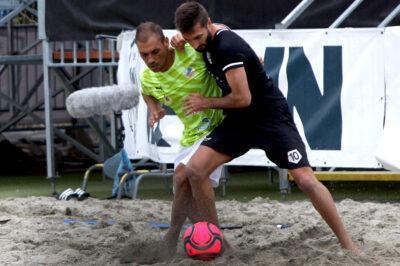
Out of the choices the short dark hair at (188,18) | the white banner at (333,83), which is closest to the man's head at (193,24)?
the short dark hair at (188,18)

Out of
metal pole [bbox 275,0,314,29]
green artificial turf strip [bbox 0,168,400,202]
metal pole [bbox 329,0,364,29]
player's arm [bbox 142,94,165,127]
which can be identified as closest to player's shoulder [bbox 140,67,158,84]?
player's arm [bbox 142,94,165,127]

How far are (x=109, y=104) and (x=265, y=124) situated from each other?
13.8 feet

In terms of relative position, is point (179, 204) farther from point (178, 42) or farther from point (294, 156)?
point (178, 42)

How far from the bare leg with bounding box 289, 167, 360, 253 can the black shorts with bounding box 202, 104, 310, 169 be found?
3.2 inches

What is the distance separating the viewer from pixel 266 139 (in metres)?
7.14

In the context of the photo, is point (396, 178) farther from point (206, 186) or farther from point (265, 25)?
point (206, 186)

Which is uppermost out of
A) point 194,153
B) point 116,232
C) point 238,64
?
point 238,64

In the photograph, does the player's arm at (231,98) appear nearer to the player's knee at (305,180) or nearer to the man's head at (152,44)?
the man's head at (152,44)

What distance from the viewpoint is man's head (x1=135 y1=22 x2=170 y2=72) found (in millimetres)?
7031

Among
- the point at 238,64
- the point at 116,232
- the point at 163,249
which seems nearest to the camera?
the point at 238,64

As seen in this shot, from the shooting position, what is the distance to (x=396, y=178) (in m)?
10.5

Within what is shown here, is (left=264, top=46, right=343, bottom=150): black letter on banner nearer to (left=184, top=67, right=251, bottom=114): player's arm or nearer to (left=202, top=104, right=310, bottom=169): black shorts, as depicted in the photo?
(left=202, top=104, right=310, bottom=169): black shorts

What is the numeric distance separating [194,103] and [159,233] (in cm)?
200

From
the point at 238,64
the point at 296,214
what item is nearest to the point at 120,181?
the point at 296,214
